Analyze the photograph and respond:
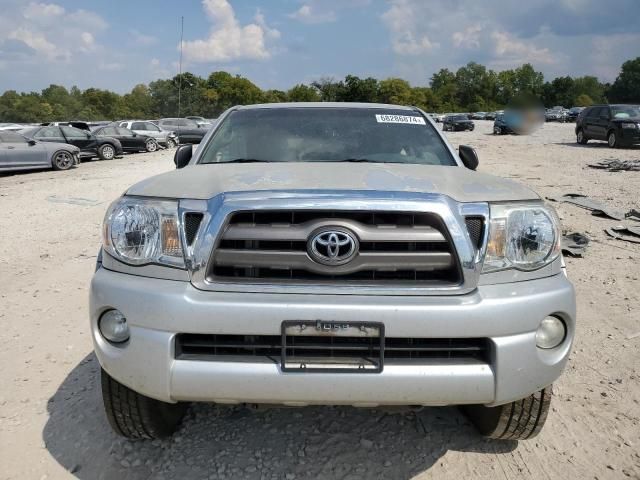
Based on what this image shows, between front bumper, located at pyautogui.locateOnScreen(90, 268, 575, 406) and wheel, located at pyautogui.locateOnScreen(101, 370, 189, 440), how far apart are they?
1.14 feet

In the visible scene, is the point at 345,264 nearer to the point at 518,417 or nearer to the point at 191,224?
the point at 191,224

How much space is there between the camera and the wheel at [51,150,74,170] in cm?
1670

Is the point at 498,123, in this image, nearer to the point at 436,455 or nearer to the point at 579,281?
the point at 579,281

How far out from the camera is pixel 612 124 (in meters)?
20.0

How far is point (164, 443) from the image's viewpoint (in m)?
2.59

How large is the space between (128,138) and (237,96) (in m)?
65.6

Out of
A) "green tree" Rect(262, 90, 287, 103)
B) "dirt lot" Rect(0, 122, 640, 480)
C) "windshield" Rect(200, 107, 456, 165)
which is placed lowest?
"dirt lot" Rect(0, 122, 640, 480)

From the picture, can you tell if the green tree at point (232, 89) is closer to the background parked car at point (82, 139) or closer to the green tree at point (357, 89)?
the green tree at point (357, 89)

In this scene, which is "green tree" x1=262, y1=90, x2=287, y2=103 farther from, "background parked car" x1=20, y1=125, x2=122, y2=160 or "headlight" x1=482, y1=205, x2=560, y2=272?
"headlight" x1=482, y1=205, x2=560, y2=272

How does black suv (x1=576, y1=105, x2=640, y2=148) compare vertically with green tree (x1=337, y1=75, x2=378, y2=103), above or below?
below

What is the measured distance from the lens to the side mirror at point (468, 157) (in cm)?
353

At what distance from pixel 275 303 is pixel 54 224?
7284mm

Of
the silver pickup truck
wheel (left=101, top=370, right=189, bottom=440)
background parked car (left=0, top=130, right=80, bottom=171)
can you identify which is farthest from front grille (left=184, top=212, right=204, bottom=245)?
background parked car (left=0, top=130, right=80, bottom=171)

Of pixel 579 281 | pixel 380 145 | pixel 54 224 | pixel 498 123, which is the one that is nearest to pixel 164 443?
pixel 380 145
